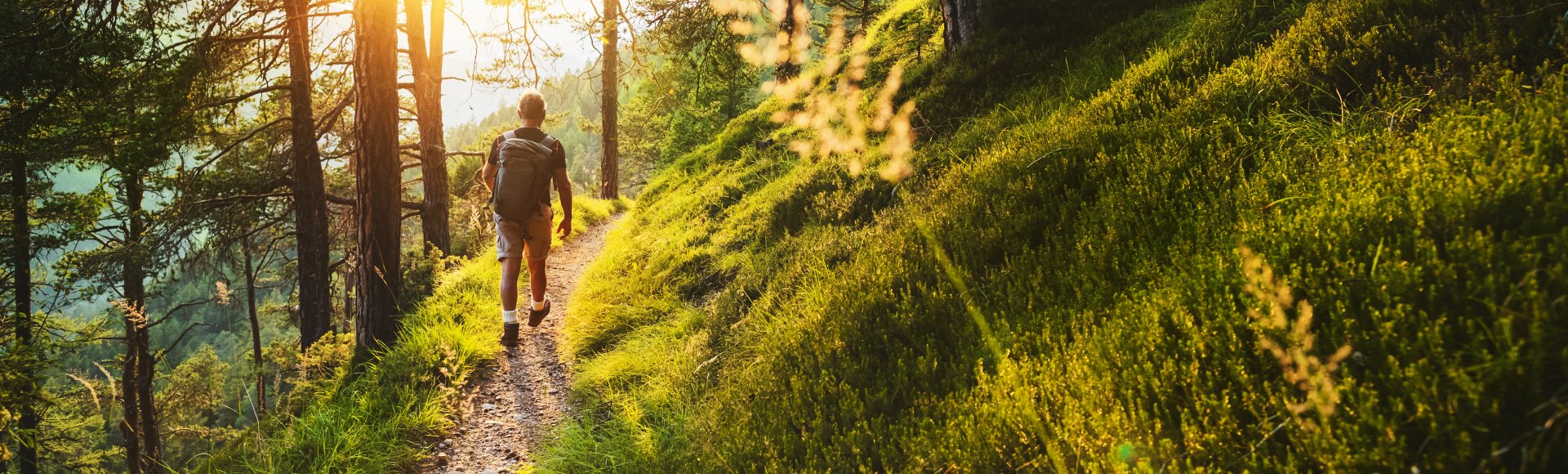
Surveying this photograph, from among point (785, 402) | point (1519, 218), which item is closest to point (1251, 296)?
point (1519, 218)

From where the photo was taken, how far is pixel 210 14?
27.1 ft

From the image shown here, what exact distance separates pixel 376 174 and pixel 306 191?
234 inches

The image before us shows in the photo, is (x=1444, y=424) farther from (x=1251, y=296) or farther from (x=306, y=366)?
(x=306, y=366)

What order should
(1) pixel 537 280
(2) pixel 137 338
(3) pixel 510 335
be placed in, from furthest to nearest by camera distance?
(2) pixel 137 338 → (1) pixel 537 280 → (3) pixel 510 335

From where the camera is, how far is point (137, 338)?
12156mm

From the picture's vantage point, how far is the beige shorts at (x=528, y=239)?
5973 mm

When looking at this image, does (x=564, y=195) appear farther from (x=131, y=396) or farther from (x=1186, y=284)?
(x=131, y=396)

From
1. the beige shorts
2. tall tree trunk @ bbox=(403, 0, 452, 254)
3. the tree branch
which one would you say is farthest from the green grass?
the tree branch

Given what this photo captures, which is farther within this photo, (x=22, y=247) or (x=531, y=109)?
(x=22, y=247)

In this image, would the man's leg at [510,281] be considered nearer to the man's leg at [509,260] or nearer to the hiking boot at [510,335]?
the man's leg at [509,260]

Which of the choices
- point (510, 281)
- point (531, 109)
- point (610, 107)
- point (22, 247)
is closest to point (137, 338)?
point (22, 247)

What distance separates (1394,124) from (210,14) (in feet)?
39.6

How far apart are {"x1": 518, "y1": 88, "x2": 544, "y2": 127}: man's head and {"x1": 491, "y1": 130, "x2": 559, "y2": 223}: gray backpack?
191mm

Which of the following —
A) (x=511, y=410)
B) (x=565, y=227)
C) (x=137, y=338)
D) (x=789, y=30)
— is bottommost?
(x=137, y=338)
